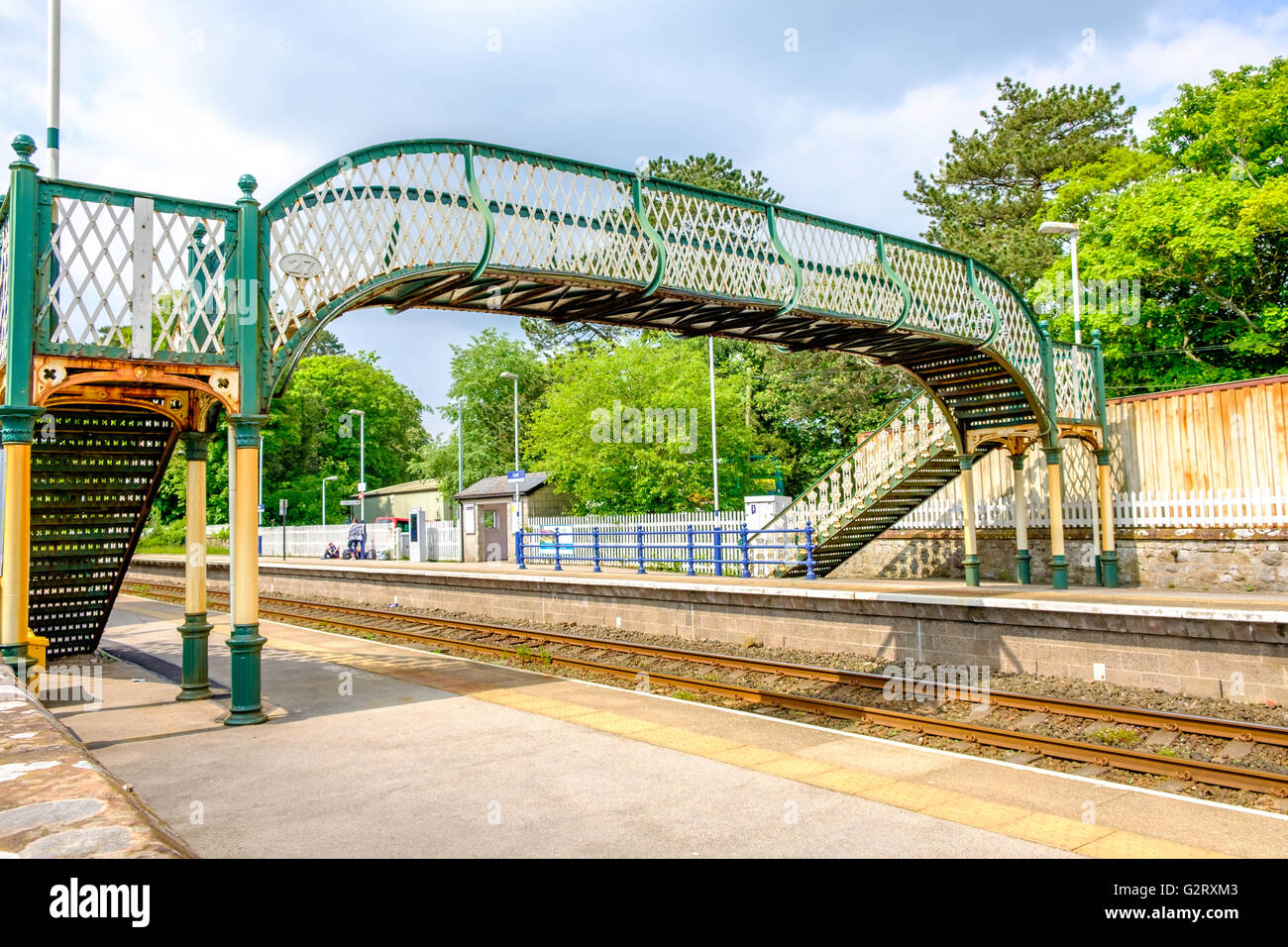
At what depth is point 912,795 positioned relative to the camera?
6.82 metres

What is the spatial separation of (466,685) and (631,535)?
46.2 ft

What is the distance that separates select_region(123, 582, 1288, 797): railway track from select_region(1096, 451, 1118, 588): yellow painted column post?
7135 mm

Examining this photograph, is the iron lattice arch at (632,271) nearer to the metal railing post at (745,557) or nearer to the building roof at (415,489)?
the metal railing post at (745,557)

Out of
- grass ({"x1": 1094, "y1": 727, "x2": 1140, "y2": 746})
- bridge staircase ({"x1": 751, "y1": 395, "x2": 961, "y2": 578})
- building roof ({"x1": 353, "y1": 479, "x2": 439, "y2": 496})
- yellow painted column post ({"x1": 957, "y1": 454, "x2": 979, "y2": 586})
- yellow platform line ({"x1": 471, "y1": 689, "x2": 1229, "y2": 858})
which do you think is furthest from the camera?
building roof ({"x1": 353, "y1": 479, "x2": 439, "y2": 496})

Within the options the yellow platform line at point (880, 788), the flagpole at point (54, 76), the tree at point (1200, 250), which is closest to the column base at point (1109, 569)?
the tree at point (1200, 250)

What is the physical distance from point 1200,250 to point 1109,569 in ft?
30.7

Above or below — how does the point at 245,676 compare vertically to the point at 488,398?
below

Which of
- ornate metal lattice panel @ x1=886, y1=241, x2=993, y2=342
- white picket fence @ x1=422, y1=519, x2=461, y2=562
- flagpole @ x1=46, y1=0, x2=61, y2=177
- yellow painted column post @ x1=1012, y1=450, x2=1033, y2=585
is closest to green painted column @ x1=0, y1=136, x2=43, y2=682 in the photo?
flagpole @ x1=46, y1=0, x2=61, y2=177

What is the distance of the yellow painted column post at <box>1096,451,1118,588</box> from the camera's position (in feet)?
55.5

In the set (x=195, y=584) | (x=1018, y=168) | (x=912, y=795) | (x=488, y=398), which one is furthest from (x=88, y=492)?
(x=488, y=398)

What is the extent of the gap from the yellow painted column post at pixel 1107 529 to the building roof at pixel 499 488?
2073 centimetres

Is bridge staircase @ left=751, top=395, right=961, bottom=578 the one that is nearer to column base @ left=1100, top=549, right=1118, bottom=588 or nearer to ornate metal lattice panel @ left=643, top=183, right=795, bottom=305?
column base @ left=1100, top=549, right=1118, bottom=588

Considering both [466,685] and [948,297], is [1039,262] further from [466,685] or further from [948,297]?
[466,685]

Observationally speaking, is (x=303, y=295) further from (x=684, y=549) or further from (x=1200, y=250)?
(x=1200, y=250)
